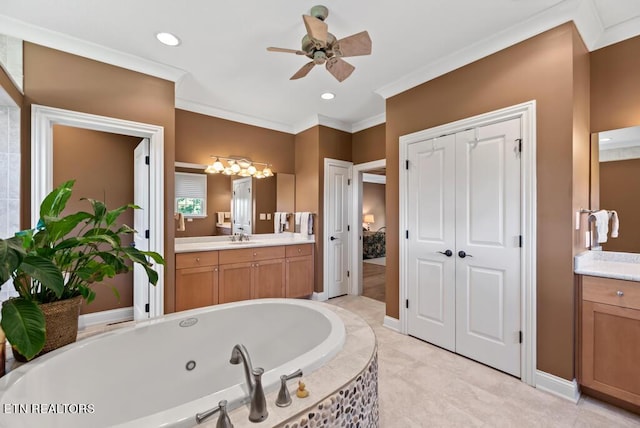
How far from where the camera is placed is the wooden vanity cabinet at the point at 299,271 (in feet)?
12.5

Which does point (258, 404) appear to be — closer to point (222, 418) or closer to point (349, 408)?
point (222, 418)

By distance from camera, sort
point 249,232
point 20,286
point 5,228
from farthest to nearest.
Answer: point 249,232, point 5,228, point 20,286

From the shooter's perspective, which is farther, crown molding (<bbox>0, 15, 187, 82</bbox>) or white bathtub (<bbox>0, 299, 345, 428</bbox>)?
crown molding (<bbox>0, 15, 187, 82</bbox>)

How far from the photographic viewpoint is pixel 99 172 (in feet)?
10.3

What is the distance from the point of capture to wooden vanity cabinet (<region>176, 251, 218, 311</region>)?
288 centimetres

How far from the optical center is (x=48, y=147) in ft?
7.30

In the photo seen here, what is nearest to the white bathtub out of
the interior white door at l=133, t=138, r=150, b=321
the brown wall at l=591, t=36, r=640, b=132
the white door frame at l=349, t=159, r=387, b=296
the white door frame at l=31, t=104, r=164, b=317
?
the white door frame at l=31, t=104, r=164, b=317

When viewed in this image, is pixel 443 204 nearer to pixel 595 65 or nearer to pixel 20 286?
pixel 595 65

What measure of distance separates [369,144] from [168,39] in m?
2.76

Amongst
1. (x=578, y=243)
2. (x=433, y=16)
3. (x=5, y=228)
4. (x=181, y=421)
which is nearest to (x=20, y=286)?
(x=181, y=421)

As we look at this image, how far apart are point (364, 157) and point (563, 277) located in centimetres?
283

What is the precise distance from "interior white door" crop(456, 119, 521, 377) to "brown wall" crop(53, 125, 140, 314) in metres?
3.58

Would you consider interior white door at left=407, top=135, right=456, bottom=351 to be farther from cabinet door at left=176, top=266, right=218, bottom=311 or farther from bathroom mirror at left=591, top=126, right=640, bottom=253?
cabinet door at left=176, top=266, right=218, bottom=311

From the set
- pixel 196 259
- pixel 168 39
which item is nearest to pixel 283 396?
pixel 196 259
